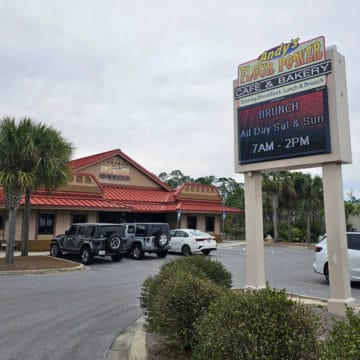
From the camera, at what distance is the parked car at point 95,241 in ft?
55.6

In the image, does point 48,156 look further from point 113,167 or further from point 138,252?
point 113,167

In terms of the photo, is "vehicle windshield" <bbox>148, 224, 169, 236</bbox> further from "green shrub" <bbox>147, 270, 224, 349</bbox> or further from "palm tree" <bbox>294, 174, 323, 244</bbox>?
"palm tree" <bbox>294, 174, 323, 244</bbox>

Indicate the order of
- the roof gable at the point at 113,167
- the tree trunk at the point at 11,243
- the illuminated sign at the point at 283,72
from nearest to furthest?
the illuminated sign at the point at 283,72, the tree trunk at the point at 11,243, the roof gable at the point at 113,167

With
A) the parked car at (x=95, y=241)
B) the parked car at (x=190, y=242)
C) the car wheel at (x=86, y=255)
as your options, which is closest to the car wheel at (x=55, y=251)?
the parked car at (x=95, y=241)

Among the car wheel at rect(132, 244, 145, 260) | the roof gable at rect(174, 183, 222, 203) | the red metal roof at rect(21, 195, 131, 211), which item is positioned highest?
the roof gable at rect(174, 183, 222, 203)

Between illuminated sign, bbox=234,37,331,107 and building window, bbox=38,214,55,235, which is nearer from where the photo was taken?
illuminated sign, bbox=234,37,331,107

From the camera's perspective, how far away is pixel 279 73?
8594 mm

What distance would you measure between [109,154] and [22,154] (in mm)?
15738

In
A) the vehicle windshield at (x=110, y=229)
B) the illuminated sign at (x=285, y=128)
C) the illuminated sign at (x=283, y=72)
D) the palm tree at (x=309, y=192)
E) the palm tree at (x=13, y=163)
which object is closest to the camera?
the illuminated sign at (x=285, y=128)

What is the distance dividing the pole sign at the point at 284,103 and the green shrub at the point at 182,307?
4.33 m

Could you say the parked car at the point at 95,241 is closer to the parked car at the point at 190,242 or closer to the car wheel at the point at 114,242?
the car wheel at the point at 114,242

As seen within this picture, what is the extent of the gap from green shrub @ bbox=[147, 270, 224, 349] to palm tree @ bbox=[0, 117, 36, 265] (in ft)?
38.7

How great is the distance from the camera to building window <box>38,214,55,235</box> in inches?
917

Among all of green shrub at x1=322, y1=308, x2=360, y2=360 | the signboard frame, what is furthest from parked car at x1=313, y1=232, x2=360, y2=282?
green shrub at x1=322, y1=308, x2=360, y2=360
